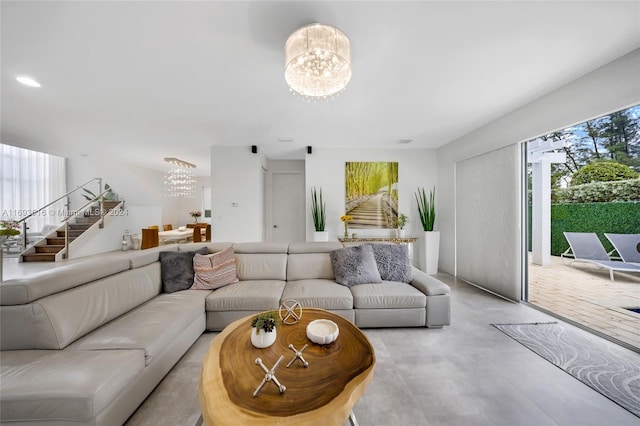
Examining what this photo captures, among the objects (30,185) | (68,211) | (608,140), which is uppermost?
(608,140)

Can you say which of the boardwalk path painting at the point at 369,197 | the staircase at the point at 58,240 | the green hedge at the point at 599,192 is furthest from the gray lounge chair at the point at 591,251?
the staircase at the point at 58,240

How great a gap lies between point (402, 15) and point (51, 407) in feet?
9.62

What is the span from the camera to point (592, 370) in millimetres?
1819

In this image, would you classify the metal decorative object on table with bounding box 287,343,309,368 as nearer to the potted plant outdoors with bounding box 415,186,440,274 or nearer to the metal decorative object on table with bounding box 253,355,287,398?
the metal decorative object on table with bounding box 253,355,287,398

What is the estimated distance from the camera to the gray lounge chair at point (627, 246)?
326 cm

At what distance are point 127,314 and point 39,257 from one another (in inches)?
235

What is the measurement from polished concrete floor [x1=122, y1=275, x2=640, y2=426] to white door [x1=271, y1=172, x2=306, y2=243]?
11.7 ft

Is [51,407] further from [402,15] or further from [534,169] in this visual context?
[534,169]

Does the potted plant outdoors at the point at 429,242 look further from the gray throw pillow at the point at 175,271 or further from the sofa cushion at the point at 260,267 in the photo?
the gray throw pillow at the point at 175,271

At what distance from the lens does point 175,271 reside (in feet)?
8.35

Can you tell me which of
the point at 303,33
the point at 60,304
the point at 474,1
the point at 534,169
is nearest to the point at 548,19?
the point at 474,1

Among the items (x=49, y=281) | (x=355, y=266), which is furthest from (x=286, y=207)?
(x=49, y=281)

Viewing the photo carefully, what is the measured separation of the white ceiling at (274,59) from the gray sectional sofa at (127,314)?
180cm

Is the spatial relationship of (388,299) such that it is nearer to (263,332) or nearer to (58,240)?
(263,332)
